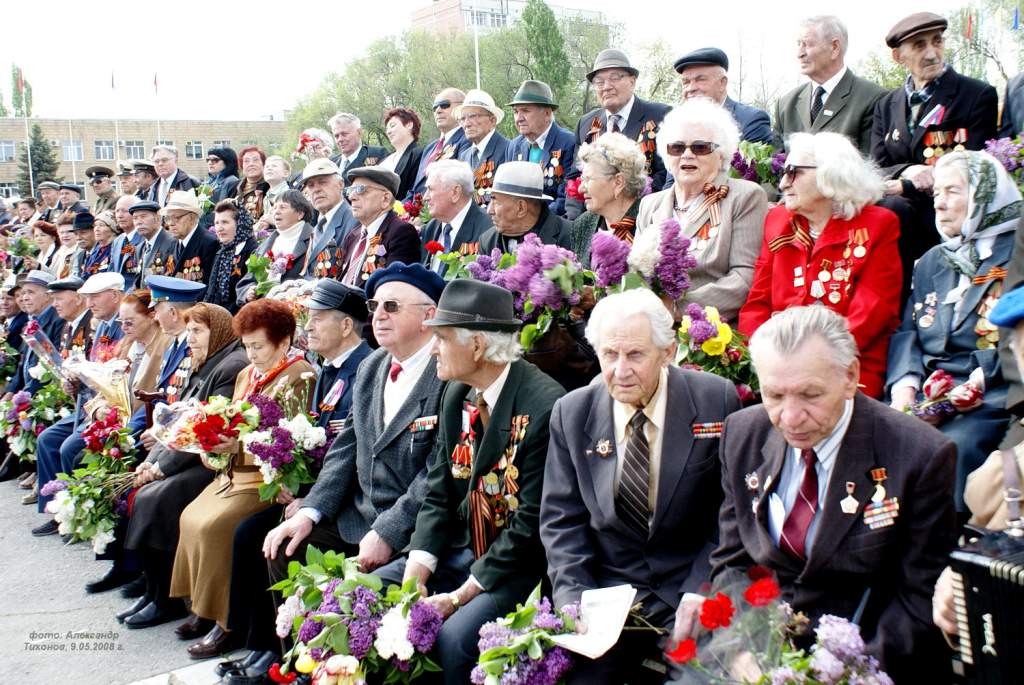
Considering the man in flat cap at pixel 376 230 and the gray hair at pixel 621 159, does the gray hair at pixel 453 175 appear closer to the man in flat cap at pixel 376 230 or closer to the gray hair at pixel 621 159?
the man in flat cap at pixel 376 230

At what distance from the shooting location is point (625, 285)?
177 inches

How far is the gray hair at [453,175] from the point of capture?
753cm

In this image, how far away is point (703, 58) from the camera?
6.92m

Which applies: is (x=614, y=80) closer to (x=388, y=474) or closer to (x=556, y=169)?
(x=556, y=169)

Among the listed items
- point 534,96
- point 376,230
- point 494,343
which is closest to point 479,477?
point 494,343

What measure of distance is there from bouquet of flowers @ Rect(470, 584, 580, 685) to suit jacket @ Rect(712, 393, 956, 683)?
81 centimetres

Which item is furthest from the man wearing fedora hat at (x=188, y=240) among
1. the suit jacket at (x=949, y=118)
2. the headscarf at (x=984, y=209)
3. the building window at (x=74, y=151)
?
the building window at (x=74, y=151)

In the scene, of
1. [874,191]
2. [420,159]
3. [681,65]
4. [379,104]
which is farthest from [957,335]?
[379,104]

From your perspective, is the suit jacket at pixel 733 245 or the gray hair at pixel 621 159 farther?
the gray hair at pixel 621 159

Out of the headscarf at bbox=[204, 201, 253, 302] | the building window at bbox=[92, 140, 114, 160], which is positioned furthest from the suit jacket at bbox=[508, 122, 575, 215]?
the building window at bbox=[92, 140, 114, 160]

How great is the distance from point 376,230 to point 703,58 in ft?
9.93

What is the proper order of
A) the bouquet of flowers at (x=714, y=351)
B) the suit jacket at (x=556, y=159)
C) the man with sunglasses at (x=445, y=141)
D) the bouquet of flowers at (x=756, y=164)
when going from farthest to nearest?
the man with sunglasses at (x=445, y=141) → the suit jacket at (x=556, y=159) → the bouquet of flowers at (x=756, y=164) → the bouquet of flowers at (x=714, y=351)

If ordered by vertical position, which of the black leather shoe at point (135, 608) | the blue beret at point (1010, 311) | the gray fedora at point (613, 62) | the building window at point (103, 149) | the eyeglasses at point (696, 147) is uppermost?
the building window at point (103, 149)

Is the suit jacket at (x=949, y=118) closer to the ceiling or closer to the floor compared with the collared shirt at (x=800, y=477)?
closer to the ceiling
